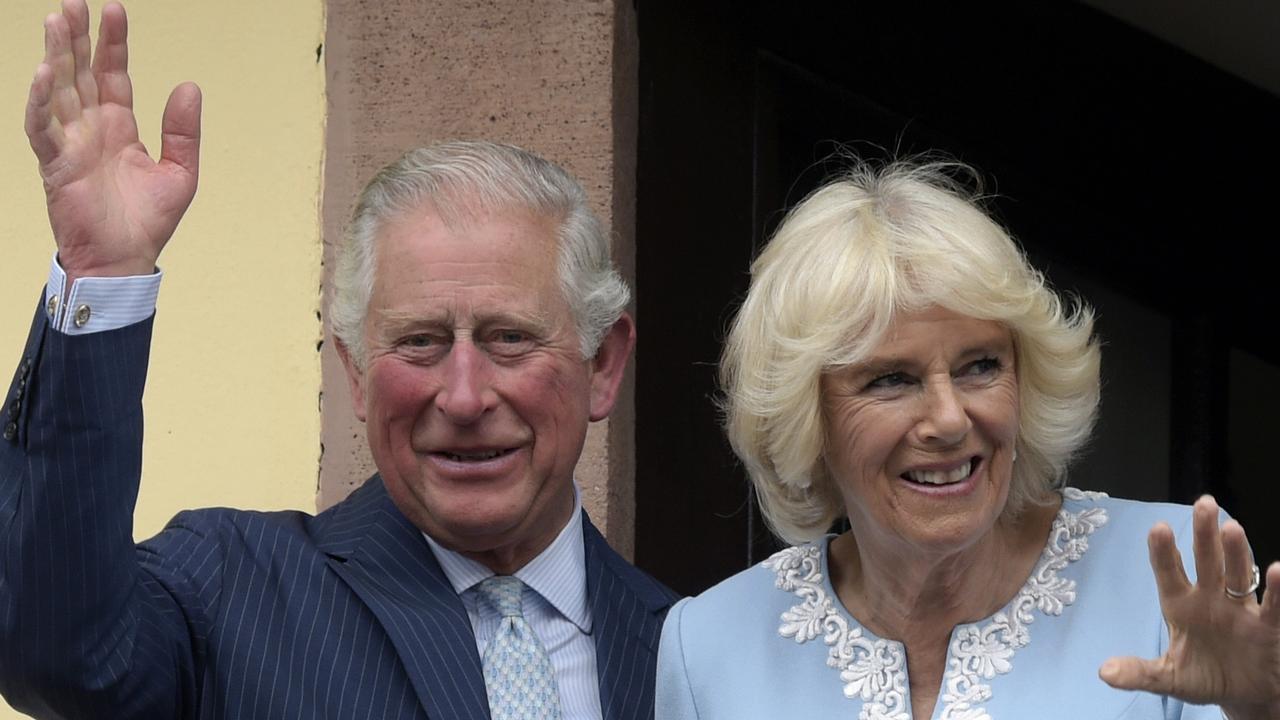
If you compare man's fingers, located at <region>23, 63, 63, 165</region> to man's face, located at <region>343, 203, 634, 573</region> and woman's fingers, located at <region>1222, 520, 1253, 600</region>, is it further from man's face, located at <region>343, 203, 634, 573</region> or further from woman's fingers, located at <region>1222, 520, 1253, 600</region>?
woman's fingers, located at <region>1222, 520, 1253, 600</region>

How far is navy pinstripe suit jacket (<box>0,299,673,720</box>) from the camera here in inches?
80.9

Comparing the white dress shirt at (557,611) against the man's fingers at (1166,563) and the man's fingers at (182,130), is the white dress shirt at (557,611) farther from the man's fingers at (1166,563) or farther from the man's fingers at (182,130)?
the man's fingers at (1166,563)

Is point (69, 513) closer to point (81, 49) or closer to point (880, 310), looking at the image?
point (81, 49)

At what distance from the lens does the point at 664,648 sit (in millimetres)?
2484

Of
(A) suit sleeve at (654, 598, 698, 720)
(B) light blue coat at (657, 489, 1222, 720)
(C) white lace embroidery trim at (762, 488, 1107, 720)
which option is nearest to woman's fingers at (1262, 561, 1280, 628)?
(B) light blue coat at (657, 489, 1222, 720)

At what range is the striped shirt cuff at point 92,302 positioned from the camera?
2031 mm

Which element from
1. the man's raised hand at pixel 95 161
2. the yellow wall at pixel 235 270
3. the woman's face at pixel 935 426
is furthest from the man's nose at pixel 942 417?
the yellow wall at pixel 235 270

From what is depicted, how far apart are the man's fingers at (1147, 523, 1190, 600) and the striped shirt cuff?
111 centimetres

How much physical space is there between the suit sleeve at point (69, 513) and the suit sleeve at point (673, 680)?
0.71 meters

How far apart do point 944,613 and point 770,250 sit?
534 mm

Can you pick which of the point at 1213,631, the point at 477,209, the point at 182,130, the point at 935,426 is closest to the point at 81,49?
the point at 182,130

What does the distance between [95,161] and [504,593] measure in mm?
861

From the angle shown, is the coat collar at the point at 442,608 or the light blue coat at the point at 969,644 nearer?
the light blue coat at the point at 969,644

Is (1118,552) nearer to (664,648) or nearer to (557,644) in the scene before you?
(664,648)
